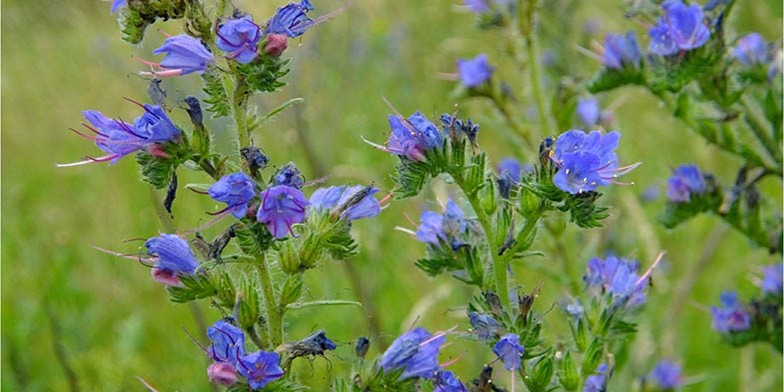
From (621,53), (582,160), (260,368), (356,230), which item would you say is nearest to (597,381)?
(582,160)

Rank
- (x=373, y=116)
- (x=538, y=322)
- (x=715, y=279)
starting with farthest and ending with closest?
(x=373, y=116) < (x=715, y=279) < (x=538, y=322)

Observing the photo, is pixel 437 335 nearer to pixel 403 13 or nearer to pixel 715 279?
pixel 715 279

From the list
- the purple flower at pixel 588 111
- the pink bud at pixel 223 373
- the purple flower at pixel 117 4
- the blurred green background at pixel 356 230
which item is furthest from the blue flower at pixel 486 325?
the purple flower at pixel 588 111

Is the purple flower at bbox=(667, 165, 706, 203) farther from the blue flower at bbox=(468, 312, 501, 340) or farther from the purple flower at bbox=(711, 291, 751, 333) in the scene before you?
the blue flower at bbox=(468, 312, 501, 340)

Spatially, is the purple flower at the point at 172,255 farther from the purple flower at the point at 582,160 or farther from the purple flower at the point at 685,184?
the purple flower at the point at 685,184

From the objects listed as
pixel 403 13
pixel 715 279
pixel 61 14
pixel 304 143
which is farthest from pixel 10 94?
pixel 715 279

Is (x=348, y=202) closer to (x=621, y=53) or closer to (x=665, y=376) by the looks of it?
(x=621, y=53)
